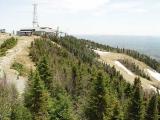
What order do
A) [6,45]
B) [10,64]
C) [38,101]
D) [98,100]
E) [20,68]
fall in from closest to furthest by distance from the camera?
[98,100] → [38,101] → [20,68] → [10,64] → [6,45]

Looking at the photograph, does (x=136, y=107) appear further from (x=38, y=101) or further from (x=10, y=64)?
(x=10, y=64)

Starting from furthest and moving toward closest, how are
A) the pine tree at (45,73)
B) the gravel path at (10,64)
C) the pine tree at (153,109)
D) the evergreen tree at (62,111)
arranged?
the gravel path at (10,64), the pine tree at (45,73), the evergreen tree at (62,111), the pine tree at (153,109)

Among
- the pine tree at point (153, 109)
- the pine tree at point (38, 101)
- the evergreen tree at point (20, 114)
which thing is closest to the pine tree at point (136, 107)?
the pine tree at point (153, 109)

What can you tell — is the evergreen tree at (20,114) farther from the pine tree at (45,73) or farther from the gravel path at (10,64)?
the gravel path at (10,64)

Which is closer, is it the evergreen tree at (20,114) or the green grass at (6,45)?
the evergreen tree at (20,114)

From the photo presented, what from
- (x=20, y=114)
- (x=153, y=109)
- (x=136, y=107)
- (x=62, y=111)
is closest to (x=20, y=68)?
(x=62, y=111)

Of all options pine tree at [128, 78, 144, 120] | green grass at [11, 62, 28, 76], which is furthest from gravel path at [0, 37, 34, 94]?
pine tree at [128, 78, 144, 120]
